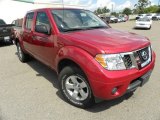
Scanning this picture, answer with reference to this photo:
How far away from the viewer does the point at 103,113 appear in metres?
3.41

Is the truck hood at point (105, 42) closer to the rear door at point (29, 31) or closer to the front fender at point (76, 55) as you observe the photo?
the front fender at point (76, 55)

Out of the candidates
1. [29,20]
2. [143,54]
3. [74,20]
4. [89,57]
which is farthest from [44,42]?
[143,54]

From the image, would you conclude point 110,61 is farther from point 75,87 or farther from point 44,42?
point 44,42

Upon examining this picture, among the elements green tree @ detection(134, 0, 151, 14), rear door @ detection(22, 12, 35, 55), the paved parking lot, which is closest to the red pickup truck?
Result: the paved parking lot

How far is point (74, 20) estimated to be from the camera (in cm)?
428

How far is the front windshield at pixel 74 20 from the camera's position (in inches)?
158

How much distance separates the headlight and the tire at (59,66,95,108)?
0.47m

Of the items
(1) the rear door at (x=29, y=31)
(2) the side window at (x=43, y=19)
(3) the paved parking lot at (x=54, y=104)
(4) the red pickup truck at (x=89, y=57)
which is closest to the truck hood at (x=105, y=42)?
(4) the red pickup truck at (x=89, y=57)

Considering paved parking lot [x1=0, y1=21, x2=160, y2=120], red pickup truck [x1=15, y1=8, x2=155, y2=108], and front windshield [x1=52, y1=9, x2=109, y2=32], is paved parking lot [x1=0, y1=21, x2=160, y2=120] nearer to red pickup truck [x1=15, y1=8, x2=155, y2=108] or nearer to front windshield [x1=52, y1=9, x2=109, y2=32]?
red pickup truck [x1=15, y1=8, x2=155, y2=108]

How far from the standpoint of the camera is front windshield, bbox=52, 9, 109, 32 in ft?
13.2

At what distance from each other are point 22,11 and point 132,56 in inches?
1121

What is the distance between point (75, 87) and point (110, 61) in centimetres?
100

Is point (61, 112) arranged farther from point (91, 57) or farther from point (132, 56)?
point (132, 56)

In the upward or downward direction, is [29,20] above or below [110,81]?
above
